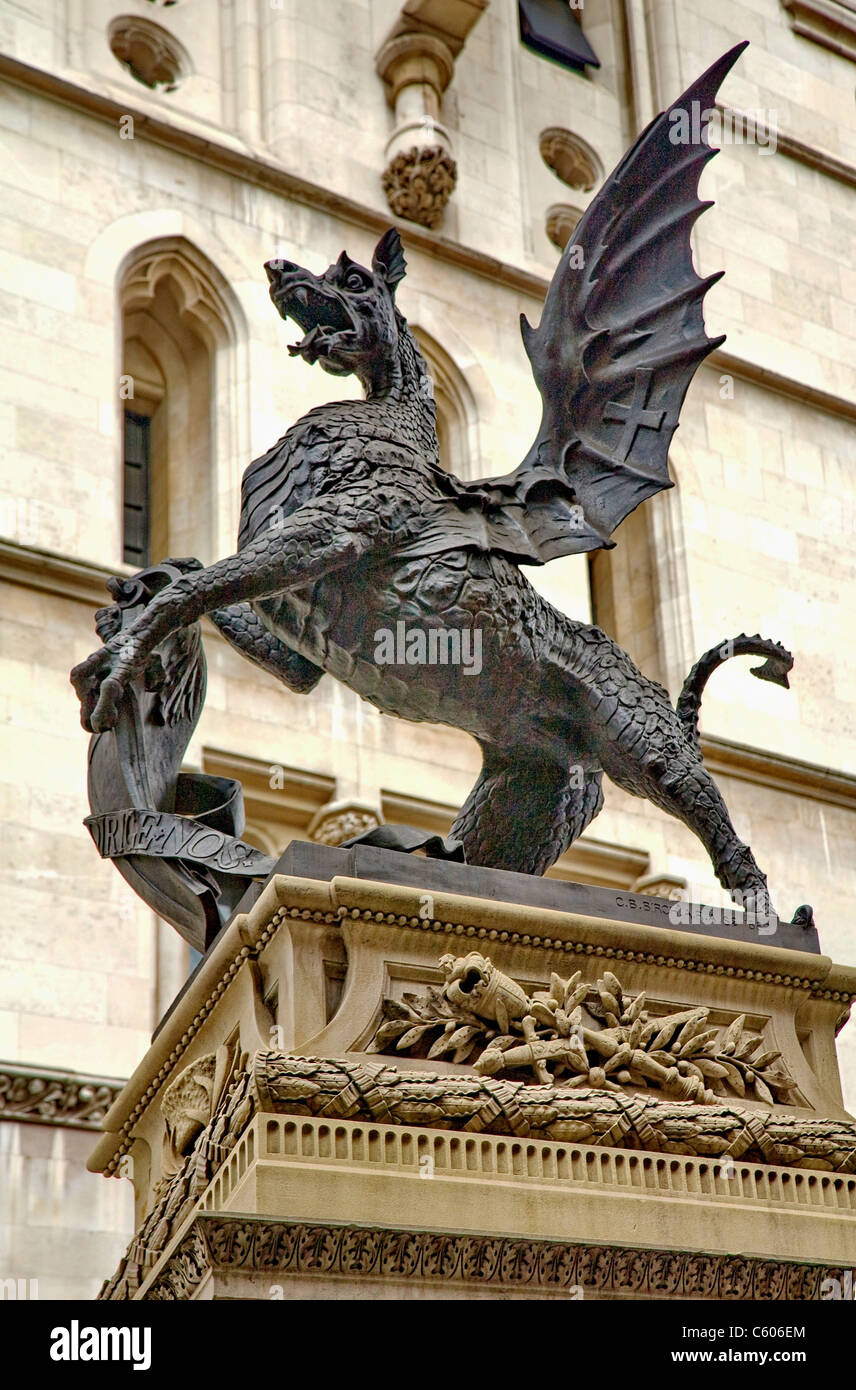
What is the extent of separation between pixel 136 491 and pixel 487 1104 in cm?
1022

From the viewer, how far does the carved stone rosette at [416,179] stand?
1528 cm

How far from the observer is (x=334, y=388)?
1434 cm

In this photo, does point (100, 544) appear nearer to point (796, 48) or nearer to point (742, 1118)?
point (742, 1118)

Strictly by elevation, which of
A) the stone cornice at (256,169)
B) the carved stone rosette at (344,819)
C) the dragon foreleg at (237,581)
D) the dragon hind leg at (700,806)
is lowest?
the dragon hind leg at (700,806)

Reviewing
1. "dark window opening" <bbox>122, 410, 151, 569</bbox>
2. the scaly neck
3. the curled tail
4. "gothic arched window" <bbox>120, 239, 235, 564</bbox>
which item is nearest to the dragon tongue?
the scaly neck

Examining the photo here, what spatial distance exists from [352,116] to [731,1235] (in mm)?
12134

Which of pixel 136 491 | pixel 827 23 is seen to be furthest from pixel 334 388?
pixel 827 23

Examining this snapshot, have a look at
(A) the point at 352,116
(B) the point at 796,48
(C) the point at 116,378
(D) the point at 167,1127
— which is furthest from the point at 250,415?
(D) the point at 167,1127

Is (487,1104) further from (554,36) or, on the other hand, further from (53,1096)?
(554,36)

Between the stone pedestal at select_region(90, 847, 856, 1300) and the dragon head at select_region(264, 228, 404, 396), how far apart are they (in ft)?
4.93

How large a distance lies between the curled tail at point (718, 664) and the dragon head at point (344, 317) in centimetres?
119

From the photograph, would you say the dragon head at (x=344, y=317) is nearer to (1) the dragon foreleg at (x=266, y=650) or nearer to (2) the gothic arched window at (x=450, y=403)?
(1) the dragon foreleg at (x=266, y=650)

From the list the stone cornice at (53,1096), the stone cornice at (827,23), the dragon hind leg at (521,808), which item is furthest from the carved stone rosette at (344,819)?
the stone cornice at (827,23)

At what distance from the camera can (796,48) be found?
19.0m
